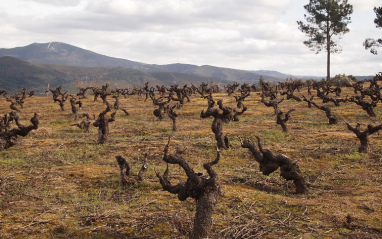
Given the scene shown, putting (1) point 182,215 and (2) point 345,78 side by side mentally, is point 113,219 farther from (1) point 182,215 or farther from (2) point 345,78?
(2) point 345,78

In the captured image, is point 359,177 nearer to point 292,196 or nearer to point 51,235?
point 292,196

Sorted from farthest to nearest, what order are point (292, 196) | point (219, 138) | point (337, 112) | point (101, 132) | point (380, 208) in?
point (337, 112), point (101, 132), point (219, 138), point (292, 196), point (380, 208)

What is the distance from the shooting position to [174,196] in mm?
10891

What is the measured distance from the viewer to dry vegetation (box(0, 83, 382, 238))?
8.51 meters

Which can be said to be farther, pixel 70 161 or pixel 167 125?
pixel 167 125

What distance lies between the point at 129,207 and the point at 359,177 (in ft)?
27.0

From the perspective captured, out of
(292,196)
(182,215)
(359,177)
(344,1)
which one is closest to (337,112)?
(359,177)

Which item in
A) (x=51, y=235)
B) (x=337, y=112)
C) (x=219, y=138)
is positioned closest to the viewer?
(x=51, y=235)

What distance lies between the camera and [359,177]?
1294cm

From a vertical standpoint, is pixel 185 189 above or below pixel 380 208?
above

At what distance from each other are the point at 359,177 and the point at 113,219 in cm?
882

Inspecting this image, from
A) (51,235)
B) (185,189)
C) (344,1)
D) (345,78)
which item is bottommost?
(51,235)

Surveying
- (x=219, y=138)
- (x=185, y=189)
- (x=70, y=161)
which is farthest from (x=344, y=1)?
(x=185, y=189)

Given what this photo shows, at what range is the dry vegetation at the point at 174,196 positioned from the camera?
851cm
